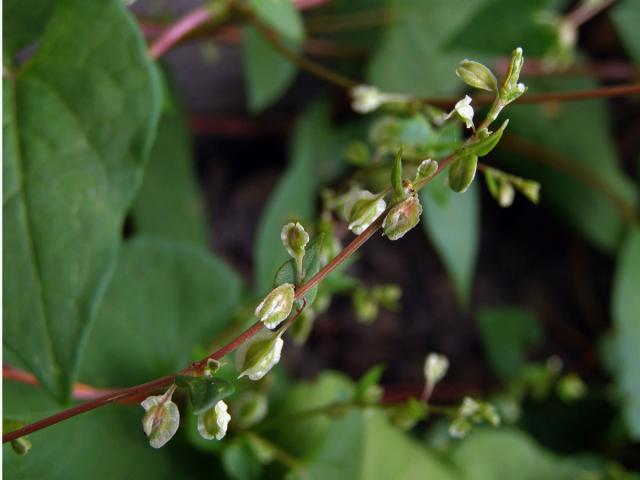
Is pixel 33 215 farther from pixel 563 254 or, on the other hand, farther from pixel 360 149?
pixel 563 254

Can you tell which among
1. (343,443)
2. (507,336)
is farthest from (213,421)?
(507,336)

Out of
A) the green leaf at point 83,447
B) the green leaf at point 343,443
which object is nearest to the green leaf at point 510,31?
the green leaf at point 343,443

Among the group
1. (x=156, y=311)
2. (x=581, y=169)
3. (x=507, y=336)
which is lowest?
(x=507, y=336)

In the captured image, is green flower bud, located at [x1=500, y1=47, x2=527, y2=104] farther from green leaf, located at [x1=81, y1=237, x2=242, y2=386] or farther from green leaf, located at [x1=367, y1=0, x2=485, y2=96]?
green leaf, located at [x1=367, y1=0, x2=485, y2=96]

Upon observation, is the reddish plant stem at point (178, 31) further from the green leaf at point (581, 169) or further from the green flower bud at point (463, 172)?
the green leaf at point (581, 169)

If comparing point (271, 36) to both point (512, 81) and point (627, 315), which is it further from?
point (627, 315)

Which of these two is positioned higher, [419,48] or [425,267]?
[419,48]
